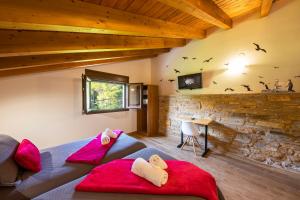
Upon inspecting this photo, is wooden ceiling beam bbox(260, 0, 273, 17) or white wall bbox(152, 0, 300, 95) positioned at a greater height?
wooden ceiling beam bbox(260, 0, 273, 17)

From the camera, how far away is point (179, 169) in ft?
5.28

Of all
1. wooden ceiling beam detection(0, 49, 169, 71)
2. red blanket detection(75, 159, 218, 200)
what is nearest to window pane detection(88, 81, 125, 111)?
wooden ceiling beam detection(0, 49, 169, 71)


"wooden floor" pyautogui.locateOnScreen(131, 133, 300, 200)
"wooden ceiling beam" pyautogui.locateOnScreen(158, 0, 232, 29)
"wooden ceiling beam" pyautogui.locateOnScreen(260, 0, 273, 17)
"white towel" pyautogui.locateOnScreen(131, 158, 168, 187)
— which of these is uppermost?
"wooden ceiling beam" pyautogui.locateOnScreen(260, 0, 273, 17)

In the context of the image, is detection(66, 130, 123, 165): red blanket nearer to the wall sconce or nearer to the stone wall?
the stone wall

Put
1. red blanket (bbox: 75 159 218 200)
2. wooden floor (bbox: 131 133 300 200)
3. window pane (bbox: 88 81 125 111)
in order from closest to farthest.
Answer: red blanket (bbox: 75 159 218 200) → wooden floor (bbox: 131 133 300 200) → window pane (bbox: 88 81 125 111)

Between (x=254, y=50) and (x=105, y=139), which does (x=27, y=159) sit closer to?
(x=105, y=139)

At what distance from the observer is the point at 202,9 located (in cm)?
210

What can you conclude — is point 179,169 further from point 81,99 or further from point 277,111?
point 81,99

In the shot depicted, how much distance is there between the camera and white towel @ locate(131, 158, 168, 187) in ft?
4.52

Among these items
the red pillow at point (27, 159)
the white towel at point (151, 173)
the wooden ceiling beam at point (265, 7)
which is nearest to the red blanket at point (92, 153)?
the red pillow at point (27, 159)

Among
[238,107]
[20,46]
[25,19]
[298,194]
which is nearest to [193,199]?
[298,194]

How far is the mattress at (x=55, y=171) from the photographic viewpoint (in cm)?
143

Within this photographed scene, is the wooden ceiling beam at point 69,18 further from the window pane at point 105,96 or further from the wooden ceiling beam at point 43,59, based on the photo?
the window pane at point 105,96

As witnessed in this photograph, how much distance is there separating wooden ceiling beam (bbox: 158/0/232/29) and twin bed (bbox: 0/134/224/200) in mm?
1873
